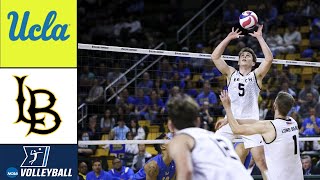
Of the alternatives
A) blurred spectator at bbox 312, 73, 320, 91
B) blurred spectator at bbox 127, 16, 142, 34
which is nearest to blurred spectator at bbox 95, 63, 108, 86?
blurred spectator at bbox 127, 16, 142, 34

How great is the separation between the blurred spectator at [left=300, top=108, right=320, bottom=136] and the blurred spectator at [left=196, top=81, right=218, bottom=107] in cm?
212

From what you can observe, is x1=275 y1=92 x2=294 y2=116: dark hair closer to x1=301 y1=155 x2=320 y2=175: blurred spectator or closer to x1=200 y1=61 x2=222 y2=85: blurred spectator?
x1=301 y1=155 x2=320 y2=175: blurred spectator

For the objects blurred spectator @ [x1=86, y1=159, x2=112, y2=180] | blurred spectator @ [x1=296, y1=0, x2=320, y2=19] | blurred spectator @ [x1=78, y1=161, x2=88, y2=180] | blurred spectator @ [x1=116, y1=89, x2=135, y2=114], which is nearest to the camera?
blurred spectator @ [x1=86, y1=159, x2=112, y2=180]

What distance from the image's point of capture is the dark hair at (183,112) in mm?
6504

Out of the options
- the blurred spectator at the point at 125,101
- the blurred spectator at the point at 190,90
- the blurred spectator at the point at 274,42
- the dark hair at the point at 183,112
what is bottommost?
the dark hair at the point at 183,112

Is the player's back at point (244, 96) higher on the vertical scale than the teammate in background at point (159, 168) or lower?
higher

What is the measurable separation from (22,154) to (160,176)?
2160mm

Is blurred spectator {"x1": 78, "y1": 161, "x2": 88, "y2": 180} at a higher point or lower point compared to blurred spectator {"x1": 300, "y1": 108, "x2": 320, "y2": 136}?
lower

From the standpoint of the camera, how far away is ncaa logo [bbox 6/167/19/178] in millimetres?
10727

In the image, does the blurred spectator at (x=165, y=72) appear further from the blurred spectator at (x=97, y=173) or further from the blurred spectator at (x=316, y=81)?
the blurred spectator at (x=97, y=173)

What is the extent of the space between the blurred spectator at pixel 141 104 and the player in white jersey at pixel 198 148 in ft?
39.1

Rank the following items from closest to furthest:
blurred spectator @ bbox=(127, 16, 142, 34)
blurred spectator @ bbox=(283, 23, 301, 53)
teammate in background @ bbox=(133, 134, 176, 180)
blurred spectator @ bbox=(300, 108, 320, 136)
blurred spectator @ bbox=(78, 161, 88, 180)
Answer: teammate in background @ bbox=(133, 134, 176, 180)
blurred spectator @ bbox=(78, 161, 88, 180)
blurred spectator @ bbox=(300, 108, 320, 136)
blurred spectator @ bbox=(283, 23, 301, 53)
blurred spectator @ bbox=(127, 16, 142, 34)

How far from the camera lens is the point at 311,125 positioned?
54.7 feet

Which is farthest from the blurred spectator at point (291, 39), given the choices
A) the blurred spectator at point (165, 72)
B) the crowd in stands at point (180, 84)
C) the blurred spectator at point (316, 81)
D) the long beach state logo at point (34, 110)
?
the long beach state logo at point (34, 110)
